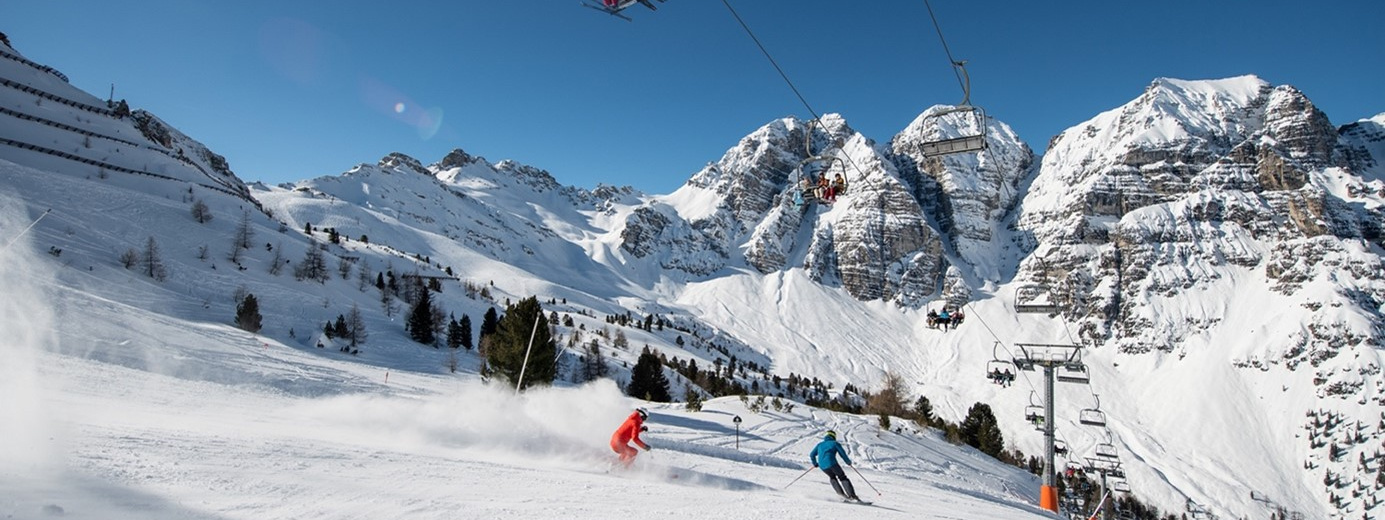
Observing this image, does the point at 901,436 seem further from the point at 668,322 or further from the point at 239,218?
the point at 668,322

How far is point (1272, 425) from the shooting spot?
4966 inches

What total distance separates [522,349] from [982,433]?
47.9 meters

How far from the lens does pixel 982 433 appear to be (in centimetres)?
6209

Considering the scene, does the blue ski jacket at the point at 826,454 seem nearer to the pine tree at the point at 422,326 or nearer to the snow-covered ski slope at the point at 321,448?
the snow-covered ski slope at the point at 321,448

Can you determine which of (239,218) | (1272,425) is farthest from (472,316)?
(1272,425)

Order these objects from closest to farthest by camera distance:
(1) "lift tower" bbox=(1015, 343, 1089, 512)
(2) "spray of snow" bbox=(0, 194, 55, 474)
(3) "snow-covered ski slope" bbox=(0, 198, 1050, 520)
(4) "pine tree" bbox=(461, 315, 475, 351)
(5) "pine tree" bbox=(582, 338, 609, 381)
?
(3) "snow-covered ski slope" bbox=(0, 198, 1050, 520) < (2) "spray of snow" bbox=(0, 194, 55, 474) < (1) "lift tower" bbox=(1015, 343, 1089, 512) < (4) "pine tree" bbox=(461, 315, 475, 351) < (5) "pine tree" bbox=(582, 338, 609, 381)

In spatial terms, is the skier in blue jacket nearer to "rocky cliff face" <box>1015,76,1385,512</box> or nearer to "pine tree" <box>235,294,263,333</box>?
"pine tree" <box>235,294,263,333</box>

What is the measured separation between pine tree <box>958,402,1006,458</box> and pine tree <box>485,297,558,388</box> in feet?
130

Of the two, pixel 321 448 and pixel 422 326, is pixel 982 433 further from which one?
pixel 321 448

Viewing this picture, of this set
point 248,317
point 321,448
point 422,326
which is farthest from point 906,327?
point 321,448

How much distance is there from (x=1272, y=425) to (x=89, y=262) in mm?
178922

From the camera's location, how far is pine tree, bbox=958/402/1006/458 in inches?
2363

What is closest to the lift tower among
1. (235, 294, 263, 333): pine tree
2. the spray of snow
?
the spray of snow

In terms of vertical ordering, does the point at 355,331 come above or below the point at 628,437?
above
